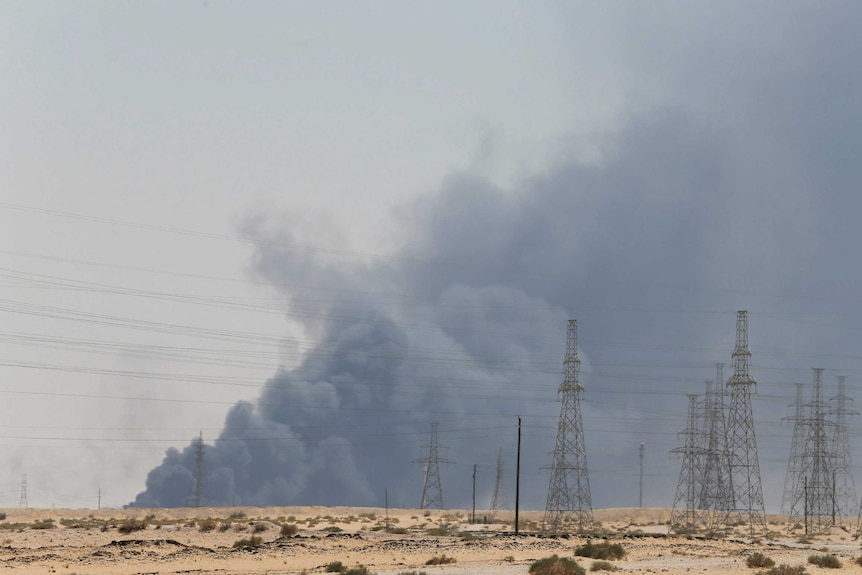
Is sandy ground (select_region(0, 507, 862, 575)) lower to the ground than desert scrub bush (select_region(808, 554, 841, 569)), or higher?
lower

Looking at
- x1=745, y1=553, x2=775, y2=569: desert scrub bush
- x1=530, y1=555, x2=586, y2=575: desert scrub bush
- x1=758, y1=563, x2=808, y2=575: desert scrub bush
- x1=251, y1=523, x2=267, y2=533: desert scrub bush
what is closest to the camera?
x1=530, y1=555, x2=586, y2=575: desert scrub bush

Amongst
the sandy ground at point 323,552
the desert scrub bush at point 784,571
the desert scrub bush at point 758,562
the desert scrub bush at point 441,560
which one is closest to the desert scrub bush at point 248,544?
the sandy ground at point 323,552

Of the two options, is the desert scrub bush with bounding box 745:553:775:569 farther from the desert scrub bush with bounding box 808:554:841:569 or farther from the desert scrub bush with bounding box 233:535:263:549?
the desert scrub bush with bounding box 233:535:263:549

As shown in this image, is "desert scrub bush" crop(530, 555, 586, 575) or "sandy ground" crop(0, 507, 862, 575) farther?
"sandy ground" crop(0, 507, 862, 575)

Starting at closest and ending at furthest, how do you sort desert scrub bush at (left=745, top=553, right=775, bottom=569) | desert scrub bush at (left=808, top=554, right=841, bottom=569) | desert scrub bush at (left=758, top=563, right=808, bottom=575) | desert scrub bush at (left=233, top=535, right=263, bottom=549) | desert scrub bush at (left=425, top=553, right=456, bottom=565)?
1. desert scrub bush at (left=758, top=563, right=808, bottom=575)
2. desert scrub bush at (left=745, top=553, right=775, bottom=569)
3. desert scrub bush at (left=425, top=553, right=456, bottom=565)
4. desert scrub bush at (left=808, top=554, right=841, bottom=569)
5. desert scrub bush at (left=233, top=535, right=263, bottom=549)

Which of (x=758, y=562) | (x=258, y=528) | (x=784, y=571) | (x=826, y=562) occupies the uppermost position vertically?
(x=784, y=571)

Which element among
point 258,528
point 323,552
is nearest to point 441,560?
point 323,552

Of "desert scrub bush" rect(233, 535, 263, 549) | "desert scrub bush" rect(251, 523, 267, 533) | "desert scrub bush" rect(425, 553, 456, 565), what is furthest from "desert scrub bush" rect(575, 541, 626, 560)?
"desert scrub bush" rect(251, 523, 267, 533)

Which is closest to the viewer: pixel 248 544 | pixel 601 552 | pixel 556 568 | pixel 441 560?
pixel 556 568

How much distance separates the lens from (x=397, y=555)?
A: 7712 cm

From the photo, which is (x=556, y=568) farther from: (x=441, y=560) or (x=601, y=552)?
(x=601, y=552)

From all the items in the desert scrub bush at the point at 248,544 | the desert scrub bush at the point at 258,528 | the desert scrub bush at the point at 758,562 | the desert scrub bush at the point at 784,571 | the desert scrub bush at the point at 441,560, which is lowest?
the desert scrub bush at the point at 258,528

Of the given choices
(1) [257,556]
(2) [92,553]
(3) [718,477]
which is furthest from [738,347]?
(2) [92,553]

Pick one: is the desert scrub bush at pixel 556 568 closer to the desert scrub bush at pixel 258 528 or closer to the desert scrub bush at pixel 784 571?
the desert scrub bush at pixel 784 571
